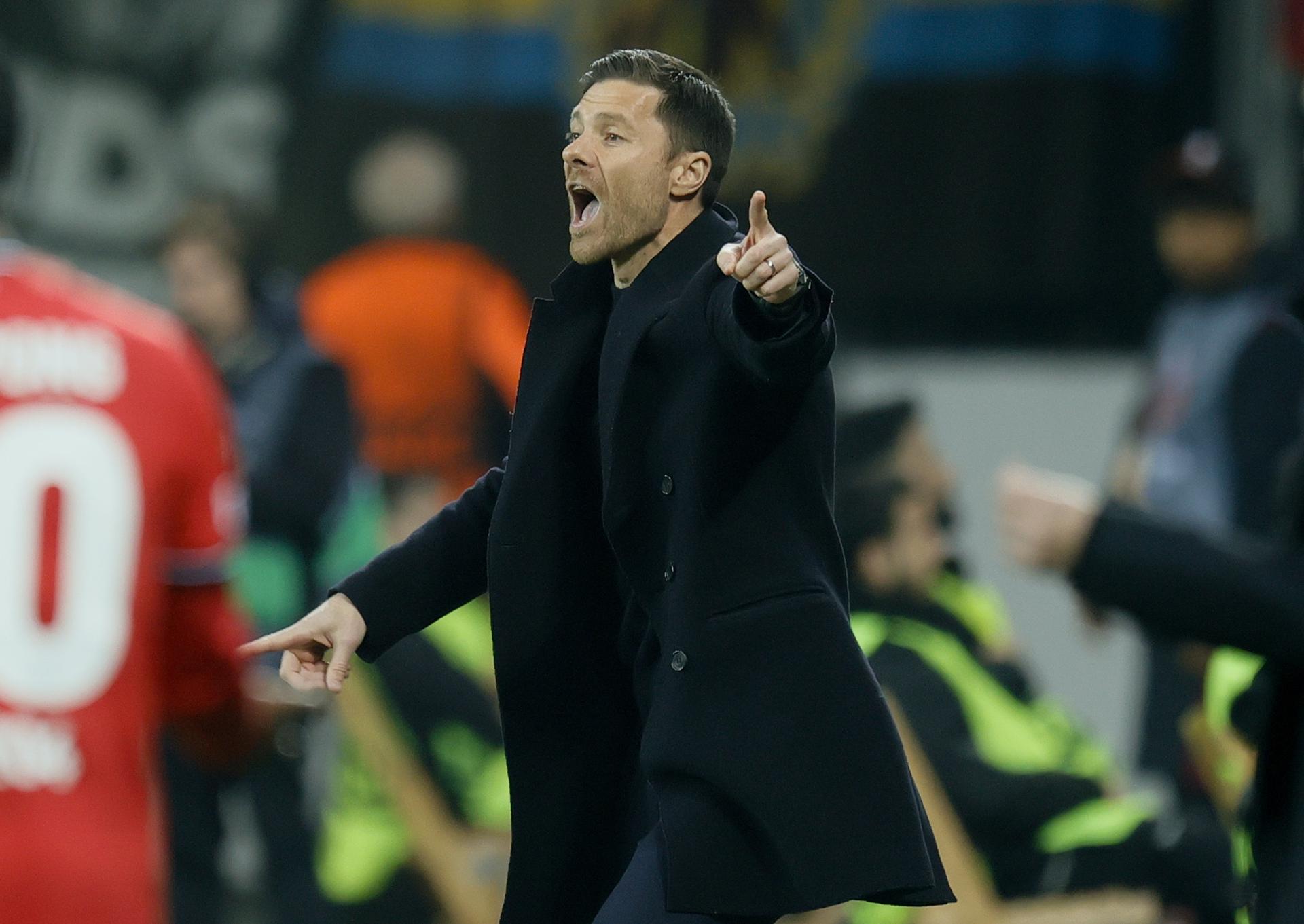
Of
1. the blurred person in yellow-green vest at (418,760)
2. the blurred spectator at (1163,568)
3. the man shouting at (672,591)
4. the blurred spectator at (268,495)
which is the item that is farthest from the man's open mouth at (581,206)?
the blurred spectator at (268,495)

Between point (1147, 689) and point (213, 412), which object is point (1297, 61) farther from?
point (213, 412)

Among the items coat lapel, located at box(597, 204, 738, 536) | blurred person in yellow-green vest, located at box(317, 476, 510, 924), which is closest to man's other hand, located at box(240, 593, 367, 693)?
coat lapel, located at box(597, 204, 738, 536)

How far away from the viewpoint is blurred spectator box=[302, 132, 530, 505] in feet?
24.0

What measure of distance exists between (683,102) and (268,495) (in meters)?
3.27

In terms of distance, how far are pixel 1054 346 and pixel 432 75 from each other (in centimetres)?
240

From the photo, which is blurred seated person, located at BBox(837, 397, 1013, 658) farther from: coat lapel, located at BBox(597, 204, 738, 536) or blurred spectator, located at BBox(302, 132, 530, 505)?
coat lapel, located at BBox(597, 204, 738, 536)

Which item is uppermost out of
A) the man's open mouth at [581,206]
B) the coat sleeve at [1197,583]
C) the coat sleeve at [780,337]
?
the man's open mouth at [581,206]

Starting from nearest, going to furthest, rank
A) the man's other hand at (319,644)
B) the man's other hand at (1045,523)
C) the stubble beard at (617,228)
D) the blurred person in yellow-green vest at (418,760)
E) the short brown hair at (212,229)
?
the man's other hand at (1045,523), the stubble beard at (617,228), the man's other hand at (319,644), the blurred person in yellow-green vest at (418,760), the short brown hair at (212,229)

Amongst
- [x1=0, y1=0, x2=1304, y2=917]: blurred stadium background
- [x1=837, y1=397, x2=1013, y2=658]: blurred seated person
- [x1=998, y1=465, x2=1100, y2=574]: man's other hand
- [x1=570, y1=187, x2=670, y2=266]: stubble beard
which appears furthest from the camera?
[x1=0, y1=0, x2=1304, y2=917]: blurred stadium background

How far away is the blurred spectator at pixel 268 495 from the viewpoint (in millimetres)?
5965

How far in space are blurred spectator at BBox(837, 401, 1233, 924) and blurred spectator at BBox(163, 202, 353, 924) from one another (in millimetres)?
1535

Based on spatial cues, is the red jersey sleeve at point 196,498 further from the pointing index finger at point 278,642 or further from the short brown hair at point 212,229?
the short brown hair at point 212,229

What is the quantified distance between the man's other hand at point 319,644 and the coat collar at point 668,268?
0.50 metres

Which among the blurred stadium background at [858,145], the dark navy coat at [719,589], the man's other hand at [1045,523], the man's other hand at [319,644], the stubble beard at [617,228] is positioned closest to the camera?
Result: the man's other hand at [1045,523]
